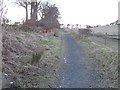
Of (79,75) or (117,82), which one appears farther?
(79,75)

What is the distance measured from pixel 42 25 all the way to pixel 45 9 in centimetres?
847

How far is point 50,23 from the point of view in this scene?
56219mm

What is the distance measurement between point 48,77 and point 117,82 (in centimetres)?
244

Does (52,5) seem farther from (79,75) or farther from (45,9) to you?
(79,75)

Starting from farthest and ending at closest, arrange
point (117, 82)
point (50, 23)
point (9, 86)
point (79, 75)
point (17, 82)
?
point (50, 23) → point (79, 75) → point (117, 82) → point (17, 82) → point (9, 86)

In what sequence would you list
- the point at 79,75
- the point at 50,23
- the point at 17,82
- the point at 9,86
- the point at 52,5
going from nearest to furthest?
the point at 9,86 → the point at 17,82 → the point at 79,75 → the point at 50,23 → the point at 52,5

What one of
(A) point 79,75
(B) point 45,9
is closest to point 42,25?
(B) point 45,9

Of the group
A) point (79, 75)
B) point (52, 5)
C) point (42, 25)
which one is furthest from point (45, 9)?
point (79, 75)

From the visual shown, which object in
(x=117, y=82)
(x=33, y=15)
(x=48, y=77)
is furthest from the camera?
(x=33, y=15)

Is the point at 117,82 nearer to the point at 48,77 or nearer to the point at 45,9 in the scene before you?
the point at 48,77

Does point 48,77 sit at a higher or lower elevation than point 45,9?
lower

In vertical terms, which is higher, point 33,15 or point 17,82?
point 33,15

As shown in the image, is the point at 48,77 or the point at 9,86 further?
the point at 48,77

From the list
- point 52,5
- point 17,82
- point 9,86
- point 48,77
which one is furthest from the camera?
point 52,5
